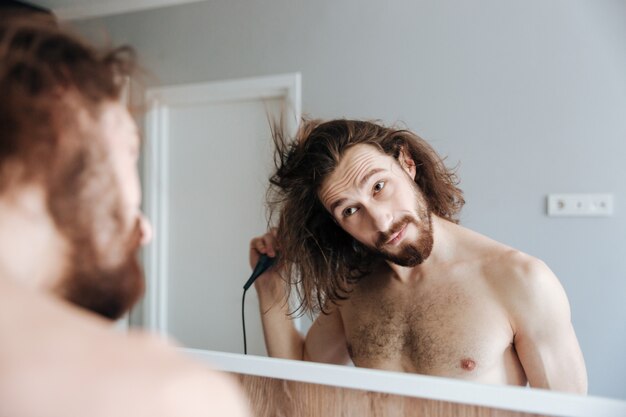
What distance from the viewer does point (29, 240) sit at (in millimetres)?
399

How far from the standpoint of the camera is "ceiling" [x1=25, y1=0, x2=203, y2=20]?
4.41ft

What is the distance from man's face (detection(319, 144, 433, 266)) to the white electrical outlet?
219 millimetres

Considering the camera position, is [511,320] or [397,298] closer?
[511,320]

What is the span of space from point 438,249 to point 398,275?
9cm

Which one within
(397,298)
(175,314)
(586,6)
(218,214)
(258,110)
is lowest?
(175,314)

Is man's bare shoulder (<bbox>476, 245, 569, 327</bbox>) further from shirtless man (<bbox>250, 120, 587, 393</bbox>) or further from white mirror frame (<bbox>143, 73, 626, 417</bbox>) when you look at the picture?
white mirror frame (<bbox>143, 73, 626, 417</bbox>)

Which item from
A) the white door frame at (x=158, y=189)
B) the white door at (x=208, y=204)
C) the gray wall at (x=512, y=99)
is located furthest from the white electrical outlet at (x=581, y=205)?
the white door frame at (x=158, y=189)

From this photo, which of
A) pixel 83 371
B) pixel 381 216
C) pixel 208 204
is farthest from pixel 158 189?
pixel 83 371

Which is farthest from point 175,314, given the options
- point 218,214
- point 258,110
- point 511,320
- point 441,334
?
point 511,320

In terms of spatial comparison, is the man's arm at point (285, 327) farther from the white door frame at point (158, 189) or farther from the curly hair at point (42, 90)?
the curly hair at point (42, 90)

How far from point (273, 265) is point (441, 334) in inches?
15.9

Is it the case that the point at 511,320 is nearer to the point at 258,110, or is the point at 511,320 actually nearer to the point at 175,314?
the point at 258,110

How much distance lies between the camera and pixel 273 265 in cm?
120

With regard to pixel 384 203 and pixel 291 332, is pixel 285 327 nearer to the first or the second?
pixel 291 332
